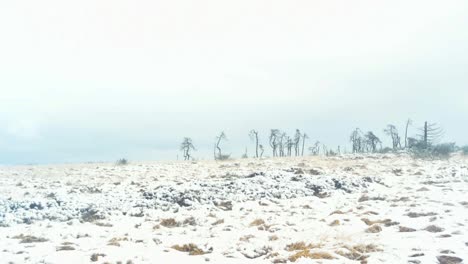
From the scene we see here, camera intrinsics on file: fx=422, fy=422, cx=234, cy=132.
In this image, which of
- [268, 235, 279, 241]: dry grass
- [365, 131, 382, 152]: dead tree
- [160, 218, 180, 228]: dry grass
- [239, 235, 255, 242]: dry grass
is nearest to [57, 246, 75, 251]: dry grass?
[160, 218, 180, 228]: dry grass

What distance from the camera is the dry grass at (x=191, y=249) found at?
1104cm

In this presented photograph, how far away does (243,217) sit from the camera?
51.8 feet

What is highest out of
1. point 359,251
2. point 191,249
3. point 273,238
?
point 359,251

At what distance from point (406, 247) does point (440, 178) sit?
13219mm

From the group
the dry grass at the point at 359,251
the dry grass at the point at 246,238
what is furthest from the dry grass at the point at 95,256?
the dry grass at the point at 359,251

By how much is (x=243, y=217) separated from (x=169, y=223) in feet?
9.05

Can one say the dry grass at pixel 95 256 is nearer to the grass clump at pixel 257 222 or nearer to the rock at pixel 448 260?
→ the grass clump at pixel 257 222

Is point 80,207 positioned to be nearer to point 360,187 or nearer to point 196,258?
point 196,258

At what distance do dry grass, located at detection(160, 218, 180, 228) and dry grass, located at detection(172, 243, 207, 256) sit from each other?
3280 mm

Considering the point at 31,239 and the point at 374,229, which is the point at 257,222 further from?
the point at 31,239

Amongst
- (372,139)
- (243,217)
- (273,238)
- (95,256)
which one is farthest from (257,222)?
(372,139)

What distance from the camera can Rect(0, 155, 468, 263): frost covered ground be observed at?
34.4 ft

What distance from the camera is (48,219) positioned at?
15.6 metres

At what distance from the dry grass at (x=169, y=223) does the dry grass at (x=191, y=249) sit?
3.28m
